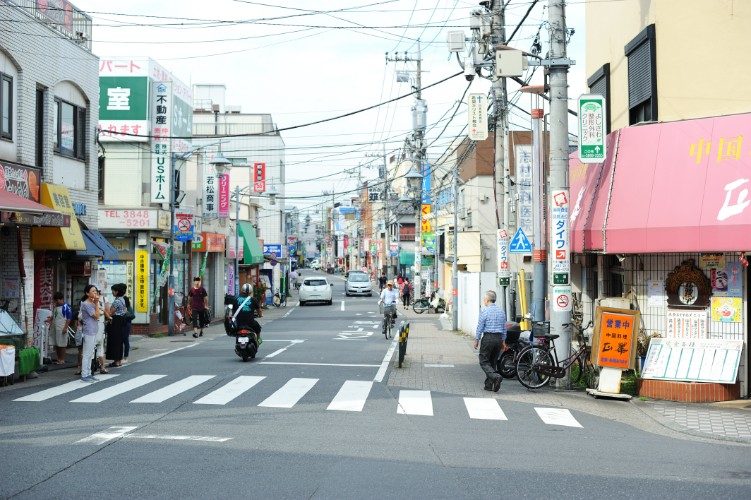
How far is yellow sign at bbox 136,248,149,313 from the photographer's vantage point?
3092cm

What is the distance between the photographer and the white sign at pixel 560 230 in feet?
50.4

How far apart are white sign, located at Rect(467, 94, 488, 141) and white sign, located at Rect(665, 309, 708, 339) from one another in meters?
9.71

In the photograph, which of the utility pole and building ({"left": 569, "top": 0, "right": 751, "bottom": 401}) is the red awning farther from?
the utility pole

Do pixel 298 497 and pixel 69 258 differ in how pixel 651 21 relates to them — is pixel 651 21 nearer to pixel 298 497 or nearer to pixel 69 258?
pixel 298 497

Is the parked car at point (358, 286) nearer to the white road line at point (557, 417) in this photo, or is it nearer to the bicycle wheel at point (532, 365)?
the bicycle wheel at point (532, 365)

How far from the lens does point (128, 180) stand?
3183 centimetres

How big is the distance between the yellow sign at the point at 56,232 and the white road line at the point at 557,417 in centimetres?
1263

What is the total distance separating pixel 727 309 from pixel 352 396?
646 centimetres

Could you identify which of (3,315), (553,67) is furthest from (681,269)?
(3,315)

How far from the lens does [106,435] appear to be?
33.4 ft

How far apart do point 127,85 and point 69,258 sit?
10668 millimetres

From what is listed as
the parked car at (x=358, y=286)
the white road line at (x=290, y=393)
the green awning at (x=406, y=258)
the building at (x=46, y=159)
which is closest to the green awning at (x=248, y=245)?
the parked car at (x=358, y=286)

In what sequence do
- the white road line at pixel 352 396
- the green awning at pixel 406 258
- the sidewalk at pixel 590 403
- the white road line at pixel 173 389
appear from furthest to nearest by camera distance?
the green awning at pixel 406 258 < the white road line at pixel 173 389 < the white road line at pixel 352 396 < the sidewalk at pixel 590 403

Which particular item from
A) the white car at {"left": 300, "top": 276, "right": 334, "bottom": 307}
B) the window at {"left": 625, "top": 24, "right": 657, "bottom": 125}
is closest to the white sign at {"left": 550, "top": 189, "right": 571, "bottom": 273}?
A: the window at {"left": 625, "top": 24, "right": 657, "bottom": 125}
